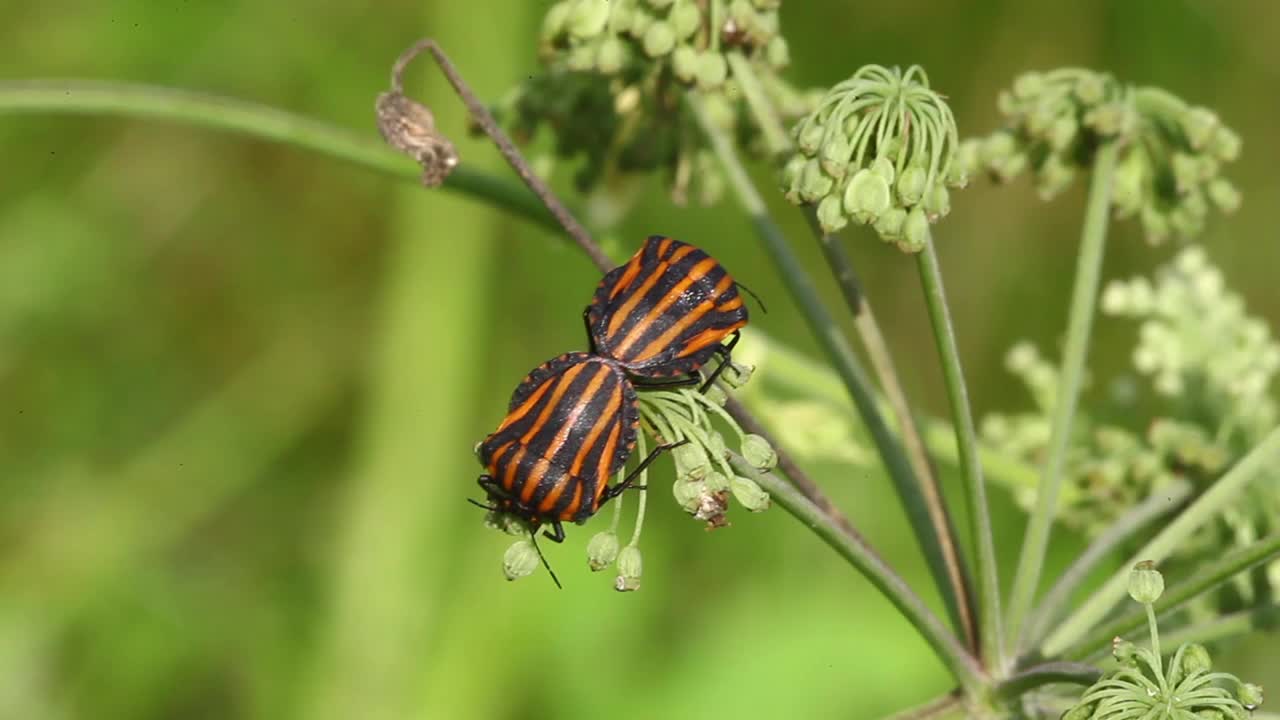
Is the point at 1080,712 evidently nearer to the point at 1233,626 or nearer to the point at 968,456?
the point at 968,456

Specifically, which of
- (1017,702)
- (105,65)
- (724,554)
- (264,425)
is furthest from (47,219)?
(1017,702)

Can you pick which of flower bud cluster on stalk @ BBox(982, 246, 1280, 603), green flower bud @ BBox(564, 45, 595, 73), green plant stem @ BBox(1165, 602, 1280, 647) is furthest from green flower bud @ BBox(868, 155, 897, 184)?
flower bud cluster on stalk @ BBox(982, 246, 1280, 603)

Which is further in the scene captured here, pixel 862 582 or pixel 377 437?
pixel 377 437

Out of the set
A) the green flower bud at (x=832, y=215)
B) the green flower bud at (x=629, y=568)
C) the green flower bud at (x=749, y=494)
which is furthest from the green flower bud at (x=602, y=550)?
the green flower bud at (x=832, y=215)

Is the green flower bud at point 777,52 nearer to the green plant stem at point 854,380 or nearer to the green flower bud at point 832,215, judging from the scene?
the green plant stem at point 854,380

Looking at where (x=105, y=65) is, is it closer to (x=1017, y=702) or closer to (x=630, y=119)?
(x=630, y=119)

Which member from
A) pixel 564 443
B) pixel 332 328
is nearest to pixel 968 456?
pixel 564 443
